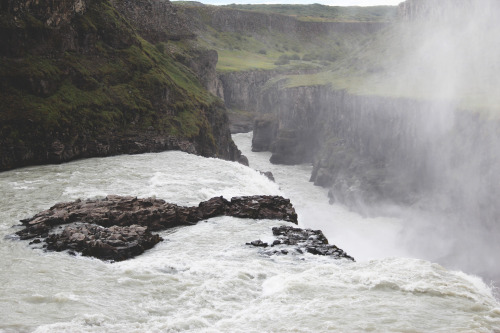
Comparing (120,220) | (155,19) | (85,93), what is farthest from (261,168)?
(120,220)

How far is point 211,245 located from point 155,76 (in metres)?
42.8

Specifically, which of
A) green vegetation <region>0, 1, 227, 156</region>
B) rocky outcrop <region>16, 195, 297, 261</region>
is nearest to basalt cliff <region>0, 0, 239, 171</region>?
green vegetation <region>0, 1, 227, 156</region>

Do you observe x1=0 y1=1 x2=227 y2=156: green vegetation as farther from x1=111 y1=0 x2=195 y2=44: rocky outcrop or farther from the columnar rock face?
the columnar rock face

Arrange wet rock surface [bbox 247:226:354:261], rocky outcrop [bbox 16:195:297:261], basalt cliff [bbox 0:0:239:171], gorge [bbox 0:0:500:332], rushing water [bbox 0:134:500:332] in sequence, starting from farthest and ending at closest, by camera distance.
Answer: basalt cliff [bbox 0:0:239:171] < wet rock surface [bbox 247:226:354:261] < rocky outcrop [bbox 16:195:297:261] < gorge [bbox 0:0:500:332] < rushing water [bbox 0:134:500:332]

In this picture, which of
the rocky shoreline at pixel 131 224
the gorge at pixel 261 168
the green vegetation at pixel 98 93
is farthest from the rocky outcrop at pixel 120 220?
the green vegetation at pixel 98 93

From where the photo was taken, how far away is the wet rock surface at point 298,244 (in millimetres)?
27484

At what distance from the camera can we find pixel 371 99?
293 feet

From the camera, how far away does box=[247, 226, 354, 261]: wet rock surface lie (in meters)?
27.5

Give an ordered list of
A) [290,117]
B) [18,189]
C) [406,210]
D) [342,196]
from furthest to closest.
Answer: [290,117] → [342,196] → [406,210] → [18,189]

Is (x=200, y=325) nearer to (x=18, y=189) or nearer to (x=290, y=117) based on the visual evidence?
(x=18, y=189)

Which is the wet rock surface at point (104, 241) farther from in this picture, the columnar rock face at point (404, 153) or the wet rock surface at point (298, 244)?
the columnar rock face at point (404, 153)

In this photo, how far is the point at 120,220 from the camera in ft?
99.9

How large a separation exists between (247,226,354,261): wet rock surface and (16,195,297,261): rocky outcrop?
4108mm

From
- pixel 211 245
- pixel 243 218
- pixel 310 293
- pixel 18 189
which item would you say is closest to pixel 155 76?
pixel 18 189
